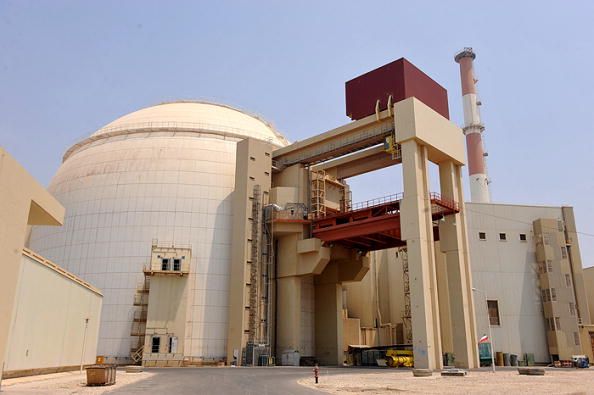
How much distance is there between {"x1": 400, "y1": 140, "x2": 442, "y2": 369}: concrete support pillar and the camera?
122 ft

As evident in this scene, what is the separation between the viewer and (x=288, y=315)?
47.7 m

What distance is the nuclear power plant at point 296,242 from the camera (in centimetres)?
4344

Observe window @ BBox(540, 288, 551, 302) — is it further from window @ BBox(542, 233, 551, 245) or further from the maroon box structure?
the maroon box structure

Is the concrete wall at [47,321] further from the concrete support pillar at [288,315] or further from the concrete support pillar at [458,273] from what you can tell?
the concrete support pillar at [458,273]

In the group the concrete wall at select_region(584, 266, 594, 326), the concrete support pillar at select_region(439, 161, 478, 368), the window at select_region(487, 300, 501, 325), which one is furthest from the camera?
the concrete wall at select_region(584, 266, 594, 326)

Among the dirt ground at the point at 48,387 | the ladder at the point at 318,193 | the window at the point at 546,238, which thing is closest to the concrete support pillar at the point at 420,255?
the ladder at the point at 318,193

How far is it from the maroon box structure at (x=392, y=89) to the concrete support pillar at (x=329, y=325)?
17721 mm

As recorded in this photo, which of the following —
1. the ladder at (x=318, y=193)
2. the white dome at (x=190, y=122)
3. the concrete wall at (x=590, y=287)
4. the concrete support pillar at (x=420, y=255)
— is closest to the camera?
the concrete support pillar at (x=420, y=255)

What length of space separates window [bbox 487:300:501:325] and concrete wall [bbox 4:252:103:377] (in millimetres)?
39650

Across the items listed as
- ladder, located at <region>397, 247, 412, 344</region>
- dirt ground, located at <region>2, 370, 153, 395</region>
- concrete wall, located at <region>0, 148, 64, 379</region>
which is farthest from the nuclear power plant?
concrete wall, located at <region>0, 148, 64, 379</region>

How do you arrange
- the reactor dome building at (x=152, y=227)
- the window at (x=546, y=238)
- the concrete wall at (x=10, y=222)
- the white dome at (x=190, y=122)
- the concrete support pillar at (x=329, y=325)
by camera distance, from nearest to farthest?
the concrete wall at (x=10, y=222) < the reactor dome building at (x=152, y=227) < the concrete support pillar at (x=329, y=325) < the white dome at (x=190, y=122) < the window at (x=546, y=238)

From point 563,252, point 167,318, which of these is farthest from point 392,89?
point 563,252

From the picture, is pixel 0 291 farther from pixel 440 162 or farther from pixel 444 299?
pixel 444 299

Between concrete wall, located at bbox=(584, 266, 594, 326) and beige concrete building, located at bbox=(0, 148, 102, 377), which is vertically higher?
concrete wall, located at bbox=(584, 266, 594, 326)
